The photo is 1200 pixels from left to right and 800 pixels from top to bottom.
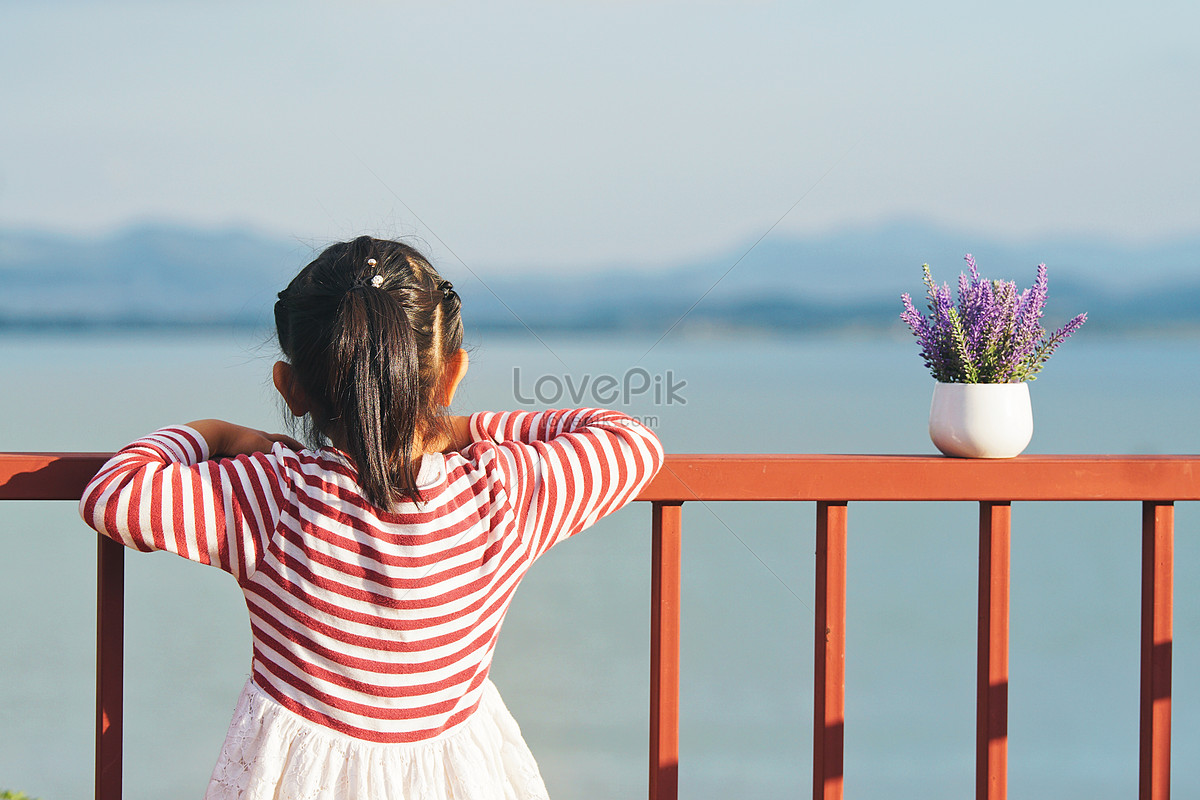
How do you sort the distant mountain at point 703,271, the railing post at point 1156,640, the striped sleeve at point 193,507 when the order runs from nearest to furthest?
the striped sleeve at point 193,507 < the railing post at point 1156,640 < the distant mountain at point 703,271

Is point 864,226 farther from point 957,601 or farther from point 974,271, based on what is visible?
point 974,271

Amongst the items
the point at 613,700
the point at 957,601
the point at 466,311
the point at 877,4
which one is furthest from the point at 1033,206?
the point at 466,311

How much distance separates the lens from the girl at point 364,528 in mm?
879

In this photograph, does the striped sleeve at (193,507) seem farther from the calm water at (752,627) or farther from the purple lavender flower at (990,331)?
the calm water at (752,627)

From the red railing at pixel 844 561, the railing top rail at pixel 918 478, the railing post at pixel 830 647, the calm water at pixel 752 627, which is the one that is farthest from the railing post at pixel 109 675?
the calm water at pixel 752 627

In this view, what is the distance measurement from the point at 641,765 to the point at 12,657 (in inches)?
179

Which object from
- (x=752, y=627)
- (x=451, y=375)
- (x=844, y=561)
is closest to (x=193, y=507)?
(x=451, y=375)

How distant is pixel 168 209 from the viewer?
9188 mm

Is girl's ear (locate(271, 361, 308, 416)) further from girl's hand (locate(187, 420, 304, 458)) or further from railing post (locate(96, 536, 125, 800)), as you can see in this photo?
railing post (locate(96, 536, 125, 800))

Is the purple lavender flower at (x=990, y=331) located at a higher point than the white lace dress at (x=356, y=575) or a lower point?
higher

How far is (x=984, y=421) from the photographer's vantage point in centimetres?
121

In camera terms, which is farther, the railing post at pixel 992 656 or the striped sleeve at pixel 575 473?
the railing post at pixel 992 656

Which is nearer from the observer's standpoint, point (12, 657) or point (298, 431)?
point (298, 431)

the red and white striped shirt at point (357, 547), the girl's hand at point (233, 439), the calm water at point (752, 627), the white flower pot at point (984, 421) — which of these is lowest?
the calm water at point (752, 627)
